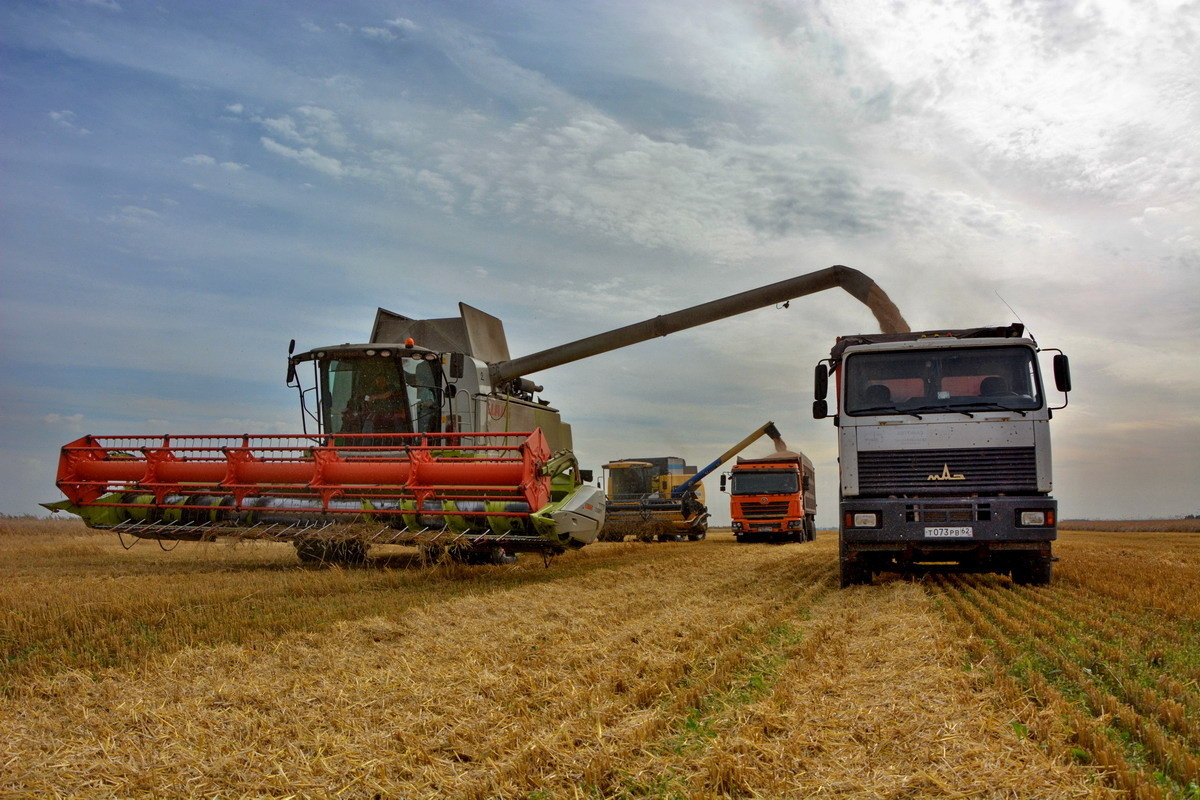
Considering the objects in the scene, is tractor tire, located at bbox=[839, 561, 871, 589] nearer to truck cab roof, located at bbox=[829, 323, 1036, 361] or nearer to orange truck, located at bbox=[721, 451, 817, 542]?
truck cab roof, located at bbox=[829, 323, 1036, 361]

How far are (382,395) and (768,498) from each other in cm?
1356

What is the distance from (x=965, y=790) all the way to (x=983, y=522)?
6.01 metres

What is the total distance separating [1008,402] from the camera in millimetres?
8625

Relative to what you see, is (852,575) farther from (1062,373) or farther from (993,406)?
(1062,373)

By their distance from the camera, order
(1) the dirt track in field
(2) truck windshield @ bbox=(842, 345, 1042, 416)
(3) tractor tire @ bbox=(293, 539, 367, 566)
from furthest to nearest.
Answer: (3) tractor tire @ bbox=(293, 539, 367, 566)
(2) truck windshield @ bbox=(842, 345, 1042, 416)
(1) the dirt track in field

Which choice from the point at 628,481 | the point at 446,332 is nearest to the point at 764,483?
the point at 628,481

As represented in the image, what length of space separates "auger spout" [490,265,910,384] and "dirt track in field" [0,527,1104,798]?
8761 mm

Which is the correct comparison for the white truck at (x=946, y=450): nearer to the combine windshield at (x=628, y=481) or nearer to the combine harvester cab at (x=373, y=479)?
the combine harvester cab at (x=373, y=479)

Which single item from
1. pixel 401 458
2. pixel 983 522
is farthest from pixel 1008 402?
pixel 401 458

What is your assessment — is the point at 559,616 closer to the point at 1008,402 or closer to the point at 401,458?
the point at 401,458

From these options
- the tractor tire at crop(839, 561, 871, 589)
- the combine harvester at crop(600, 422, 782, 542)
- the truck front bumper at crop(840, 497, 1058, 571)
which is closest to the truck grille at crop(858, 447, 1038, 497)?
the truck front bumper at crop(840, 497, 1058, 571)

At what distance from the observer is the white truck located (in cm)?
835

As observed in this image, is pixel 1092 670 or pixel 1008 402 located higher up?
pixel 1008 402

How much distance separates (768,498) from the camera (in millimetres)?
22375
